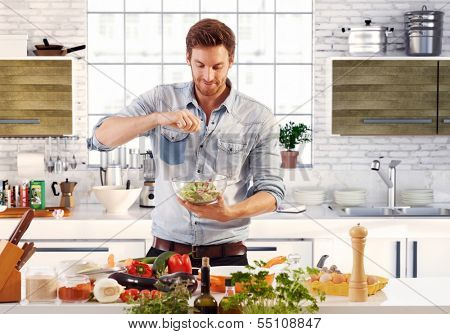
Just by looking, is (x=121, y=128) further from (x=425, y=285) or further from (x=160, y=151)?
(x=425, y=285)

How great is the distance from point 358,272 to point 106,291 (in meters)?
0.93

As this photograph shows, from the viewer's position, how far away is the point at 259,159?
3.59 m

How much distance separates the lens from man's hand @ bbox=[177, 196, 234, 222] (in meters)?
3.13

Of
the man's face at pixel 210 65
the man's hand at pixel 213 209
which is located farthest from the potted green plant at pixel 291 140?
the man's hand at pixel 213 209

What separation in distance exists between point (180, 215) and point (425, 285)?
44.9 inches

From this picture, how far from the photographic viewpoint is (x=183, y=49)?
6098mm

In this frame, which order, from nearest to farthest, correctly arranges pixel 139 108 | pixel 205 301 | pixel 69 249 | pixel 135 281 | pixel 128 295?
pixel 205 301, pixel 128 295, pixel 135 281, pixel 139 108, pixel 69 249

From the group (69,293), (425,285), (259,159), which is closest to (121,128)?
(259,159)

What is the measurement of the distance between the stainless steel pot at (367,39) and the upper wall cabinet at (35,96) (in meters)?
2.10

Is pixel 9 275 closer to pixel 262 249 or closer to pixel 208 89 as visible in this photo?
pixel 208 89

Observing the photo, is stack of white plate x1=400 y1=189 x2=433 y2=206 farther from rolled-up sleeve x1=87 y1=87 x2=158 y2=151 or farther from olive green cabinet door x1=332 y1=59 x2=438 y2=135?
rolled-up sleeve x1=87 y1=87 x2=158 y2=151

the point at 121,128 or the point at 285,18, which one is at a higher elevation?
the point at 285,18

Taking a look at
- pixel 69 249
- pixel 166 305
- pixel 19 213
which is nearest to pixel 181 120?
pixel 166 305
